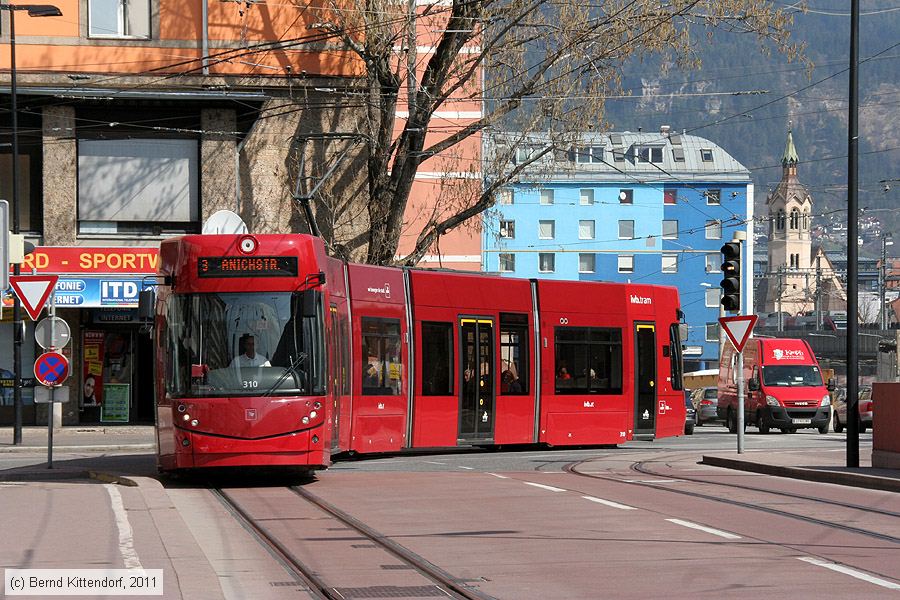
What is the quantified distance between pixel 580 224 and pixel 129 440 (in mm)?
84625

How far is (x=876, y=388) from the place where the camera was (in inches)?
853

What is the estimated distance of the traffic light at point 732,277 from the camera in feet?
83.5

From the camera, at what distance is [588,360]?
92.8 ft

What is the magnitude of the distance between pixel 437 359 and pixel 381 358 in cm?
163

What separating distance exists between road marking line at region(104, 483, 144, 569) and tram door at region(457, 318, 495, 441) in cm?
973

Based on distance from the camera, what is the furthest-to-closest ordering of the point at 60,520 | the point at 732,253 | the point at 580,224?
the point at 580,224
the point at 732,253
the point at 60,520

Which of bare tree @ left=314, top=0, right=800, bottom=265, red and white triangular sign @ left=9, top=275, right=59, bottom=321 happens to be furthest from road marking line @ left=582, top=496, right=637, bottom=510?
bare tree @ left=314, top=0, right=800, bottom=265

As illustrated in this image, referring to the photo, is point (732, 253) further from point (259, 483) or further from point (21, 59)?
point (21, 59)

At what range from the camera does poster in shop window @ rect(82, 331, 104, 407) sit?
3669 centimetres

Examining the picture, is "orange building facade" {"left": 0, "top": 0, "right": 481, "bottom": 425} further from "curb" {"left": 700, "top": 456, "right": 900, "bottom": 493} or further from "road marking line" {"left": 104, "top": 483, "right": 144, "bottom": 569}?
"road marking line" {"left": 104, "top": 483, "right": 144, "bottom": 569}

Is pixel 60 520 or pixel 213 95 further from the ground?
pixel 213 95

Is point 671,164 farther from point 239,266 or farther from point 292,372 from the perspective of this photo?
point 292,372

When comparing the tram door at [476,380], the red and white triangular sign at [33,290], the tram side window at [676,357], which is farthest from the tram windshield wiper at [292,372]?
the tram side window at [676,357]

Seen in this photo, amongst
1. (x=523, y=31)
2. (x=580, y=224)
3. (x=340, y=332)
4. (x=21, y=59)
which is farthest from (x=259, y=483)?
(x=580, y=224)
